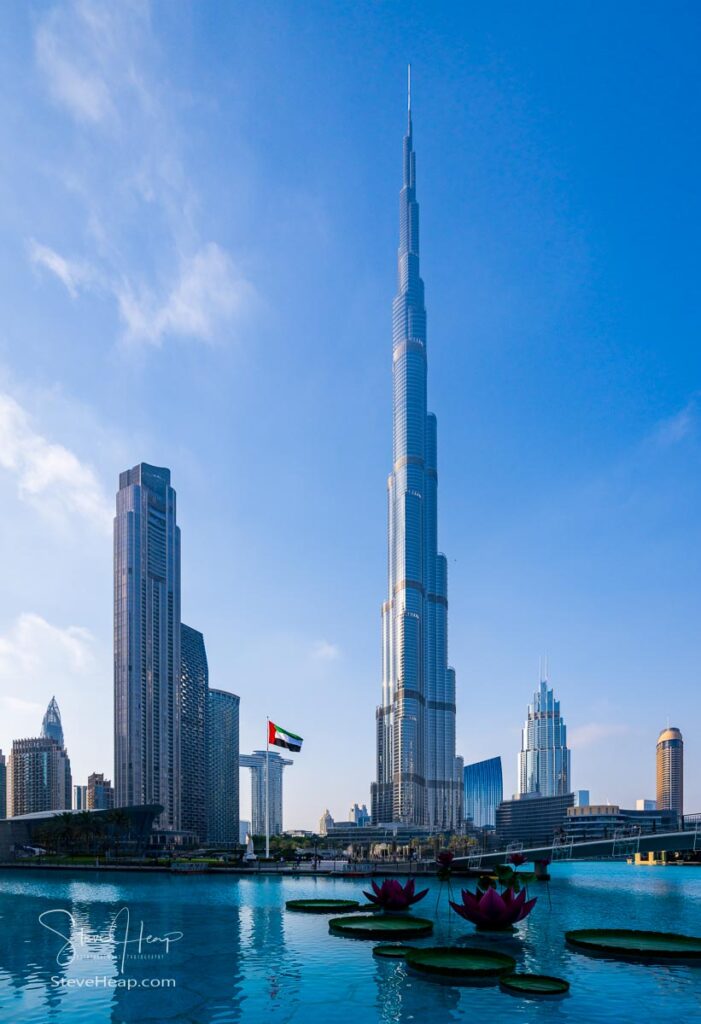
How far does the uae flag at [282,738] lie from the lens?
464 ft

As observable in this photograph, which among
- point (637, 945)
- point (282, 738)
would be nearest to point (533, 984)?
point (637, 945)

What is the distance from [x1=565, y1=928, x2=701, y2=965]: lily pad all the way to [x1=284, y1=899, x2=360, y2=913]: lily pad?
65.8ft

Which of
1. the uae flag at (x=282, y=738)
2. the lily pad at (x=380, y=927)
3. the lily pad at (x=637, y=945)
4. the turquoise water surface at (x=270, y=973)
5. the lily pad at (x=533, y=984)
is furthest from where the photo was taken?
the uae flag at (x=282, y=738)

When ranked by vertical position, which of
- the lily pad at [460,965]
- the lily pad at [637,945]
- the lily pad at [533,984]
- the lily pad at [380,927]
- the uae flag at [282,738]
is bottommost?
the uae flag at [282,738]

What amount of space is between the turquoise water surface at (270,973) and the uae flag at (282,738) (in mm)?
64999

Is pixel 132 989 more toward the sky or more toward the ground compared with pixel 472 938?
more toward the sky

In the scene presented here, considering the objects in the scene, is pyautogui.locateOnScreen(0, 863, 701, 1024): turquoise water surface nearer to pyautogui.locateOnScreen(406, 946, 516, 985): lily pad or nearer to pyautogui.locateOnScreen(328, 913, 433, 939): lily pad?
pyautogui.locateOnScreen(406, 946, 516, 985): lily pad

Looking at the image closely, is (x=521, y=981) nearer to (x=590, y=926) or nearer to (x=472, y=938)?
(x=472, y=938)

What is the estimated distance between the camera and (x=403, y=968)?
4281 centimetres

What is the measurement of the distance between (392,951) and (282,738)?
10140 cm

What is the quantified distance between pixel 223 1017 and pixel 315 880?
93.3m

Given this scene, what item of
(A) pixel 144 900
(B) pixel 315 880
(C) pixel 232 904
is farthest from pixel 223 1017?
(B) pixel 315 880

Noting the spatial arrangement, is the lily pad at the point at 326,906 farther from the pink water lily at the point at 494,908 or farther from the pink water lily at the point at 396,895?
the pink water lily at the point at 494,908

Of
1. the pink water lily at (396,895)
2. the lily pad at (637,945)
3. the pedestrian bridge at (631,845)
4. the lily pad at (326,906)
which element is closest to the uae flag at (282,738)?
the pedestrian bridge at (631,845)
